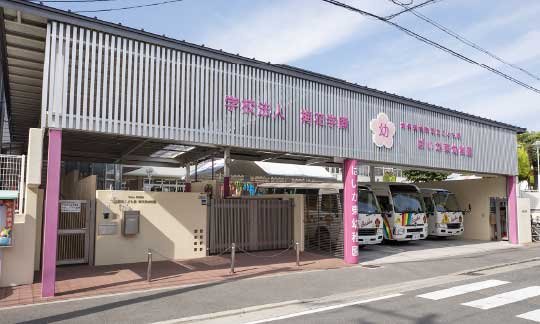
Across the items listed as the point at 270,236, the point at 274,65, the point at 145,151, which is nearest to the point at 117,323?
the point at 274,65

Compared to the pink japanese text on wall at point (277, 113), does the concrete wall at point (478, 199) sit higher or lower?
lower

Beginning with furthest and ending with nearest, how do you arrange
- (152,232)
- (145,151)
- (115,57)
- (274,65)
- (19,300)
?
(145,151)
(152,232)
(274,65)
(115,57)
(19,300)

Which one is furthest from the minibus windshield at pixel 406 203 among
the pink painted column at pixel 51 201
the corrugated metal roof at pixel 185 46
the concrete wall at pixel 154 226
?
the pink painted column at pixel 51 201

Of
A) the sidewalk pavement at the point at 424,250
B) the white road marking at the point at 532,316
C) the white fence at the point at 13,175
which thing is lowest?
the sidewalk pavement at the point at 424,250

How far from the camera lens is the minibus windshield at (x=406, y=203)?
19031 millimetres

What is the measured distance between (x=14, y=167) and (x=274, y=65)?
696cm

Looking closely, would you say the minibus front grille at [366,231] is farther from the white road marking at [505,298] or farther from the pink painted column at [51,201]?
the pink painted column at [51,201]

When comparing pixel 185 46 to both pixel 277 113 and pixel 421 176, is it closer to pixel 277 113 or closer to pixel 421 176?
pixel 277 113

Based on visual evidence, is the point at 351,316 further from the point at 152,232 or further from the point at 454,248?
the point at 454,248

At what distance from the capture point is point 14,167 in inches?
406

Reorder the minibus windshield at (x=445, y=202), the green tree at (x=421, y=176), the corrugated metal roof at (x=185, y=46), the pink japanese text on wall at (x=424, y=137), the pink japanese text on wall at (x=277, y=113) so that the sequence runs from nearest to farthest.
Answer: the corrugated metal roof at (x=185, y=46) → the pink japanese text on wall at (x=277, y=113) → the pink japanese text on wall at (x=424, y=137) → the minibus windshield at (x=445, y=202) → the green tree at (x=421, y=176)

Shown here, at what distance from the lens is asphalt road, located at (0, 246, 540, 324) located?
292 inches

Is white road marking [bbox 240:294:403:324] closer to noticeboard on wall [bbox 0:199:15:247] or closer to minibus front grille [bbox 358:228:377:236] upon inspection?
noticeboard on wall [bbox 0:199:15:247]

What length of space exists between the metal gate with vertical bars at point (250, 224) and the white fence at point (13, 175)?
20.8ft
